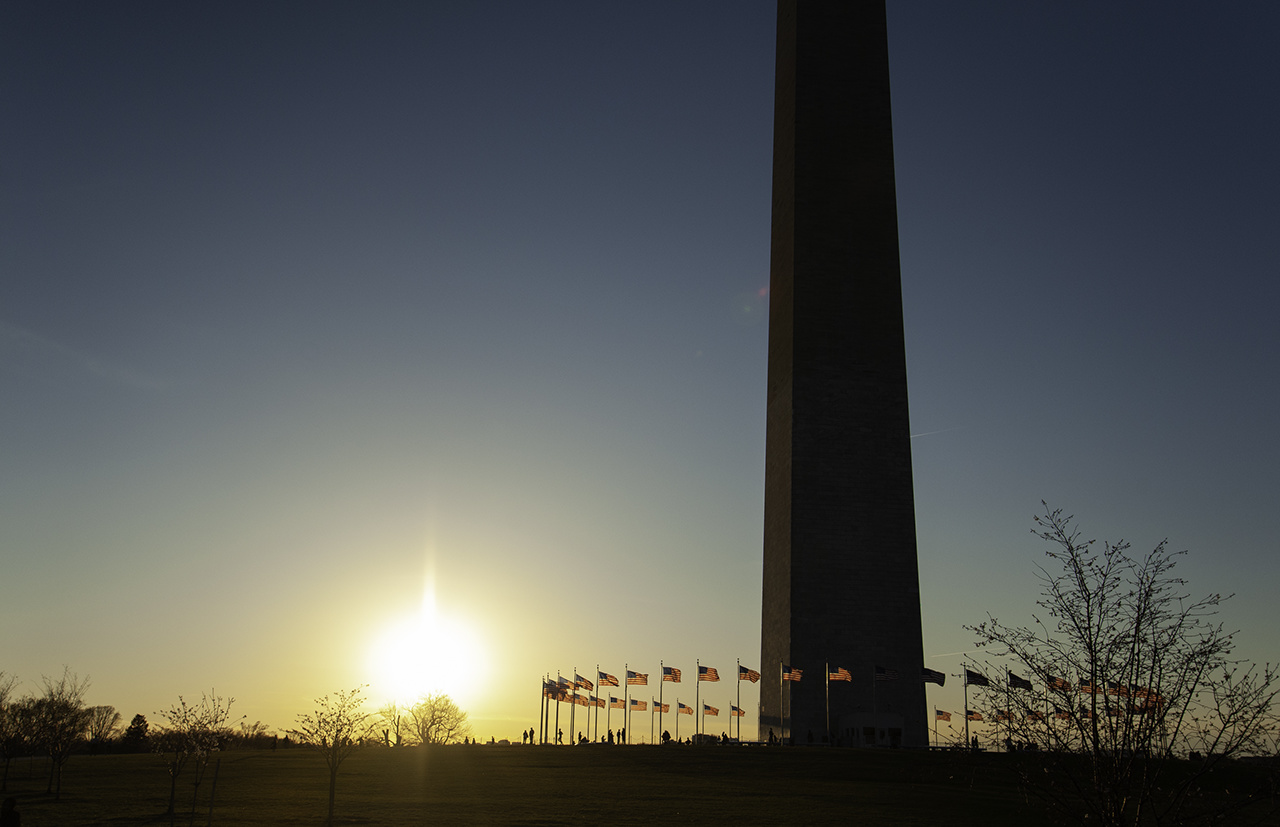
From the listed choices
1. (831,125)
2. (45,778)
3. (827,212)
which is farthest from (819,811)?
(831,125)

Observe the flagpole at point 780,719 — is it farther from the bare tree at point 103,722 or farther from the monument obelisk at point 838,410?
the bare tree at point 103,722

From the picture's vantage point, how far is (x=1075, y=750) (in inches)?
500

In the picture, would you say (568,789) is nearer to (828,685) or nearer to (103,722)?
(828,685)

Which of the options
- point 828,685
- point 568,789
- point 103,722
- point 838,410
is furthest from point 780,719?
point 103,722

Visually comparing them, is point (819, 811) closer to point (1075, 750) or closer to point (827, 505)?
point (1075, 750)

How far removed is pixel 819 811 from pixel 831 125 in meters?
42.0

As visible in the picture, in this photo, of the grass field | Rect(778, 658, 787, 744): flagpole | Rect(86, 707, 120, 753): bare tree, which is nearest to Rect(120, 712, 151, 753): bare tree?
Rect(86, 707, 120, 753): bare tree

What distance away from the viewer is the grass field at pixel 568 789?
25266 mm

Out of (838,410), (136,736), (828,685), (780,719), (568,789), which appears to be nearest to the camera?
Answer: (568,789)

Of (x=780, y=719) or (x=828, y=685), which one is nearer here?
(x=828, y=685)

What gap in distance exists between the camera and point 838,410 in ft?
173

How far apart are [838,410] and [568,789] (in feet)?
93.3

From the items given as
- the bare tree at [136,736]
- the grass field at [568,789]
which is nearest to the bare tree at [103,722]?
the bare tree at [136,736]

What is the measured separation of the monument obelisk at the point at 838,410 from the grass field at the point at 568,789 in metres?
10.6
